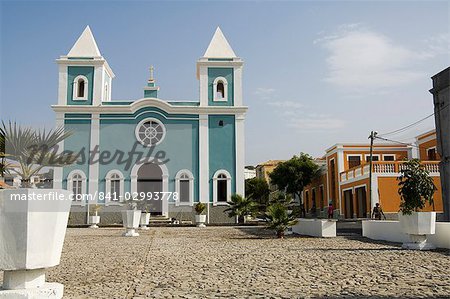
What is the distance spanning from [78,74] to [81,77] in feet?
0.93

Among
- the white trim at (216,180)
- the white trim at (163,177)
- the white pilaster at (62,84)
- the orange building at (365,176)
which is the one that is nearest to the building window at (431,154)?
the orange building at (365,176)

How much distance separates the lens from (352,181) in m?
30.4

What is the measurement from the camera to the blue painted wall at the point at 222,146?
92.4ft

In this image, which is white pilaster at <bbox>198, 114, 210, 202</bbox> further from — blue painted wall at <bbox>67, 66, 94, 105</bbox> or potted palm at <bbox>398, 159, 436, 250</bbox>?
potted palm at <bbox>398, 159, 436, 250</bbox>

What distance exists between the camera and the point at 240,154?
2816 cm

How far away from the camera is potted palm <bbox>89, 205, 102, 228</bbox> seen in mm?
25219

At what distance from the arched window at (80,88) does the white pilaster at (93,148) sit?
141cm

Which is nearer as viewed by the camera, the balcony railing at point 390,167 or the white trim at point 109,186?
the balcony railing at point 390,167

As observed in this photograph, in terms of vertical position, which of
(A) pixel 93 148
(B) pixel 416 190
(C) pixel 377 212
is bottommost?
(C) pixel 377 212

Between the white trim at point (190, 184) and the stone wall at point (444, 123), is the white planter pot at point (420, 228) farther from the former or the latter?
the white trim at point (190, 184)

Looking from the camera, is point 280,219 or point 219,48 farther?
point 219,48

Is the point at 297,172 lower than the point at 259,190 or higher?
higher

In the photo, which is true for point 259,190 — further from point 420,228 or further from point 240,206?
point 420,228

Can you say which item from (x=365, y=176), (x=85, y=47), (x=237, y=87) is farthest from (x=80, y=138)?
(x=365, y=176)
